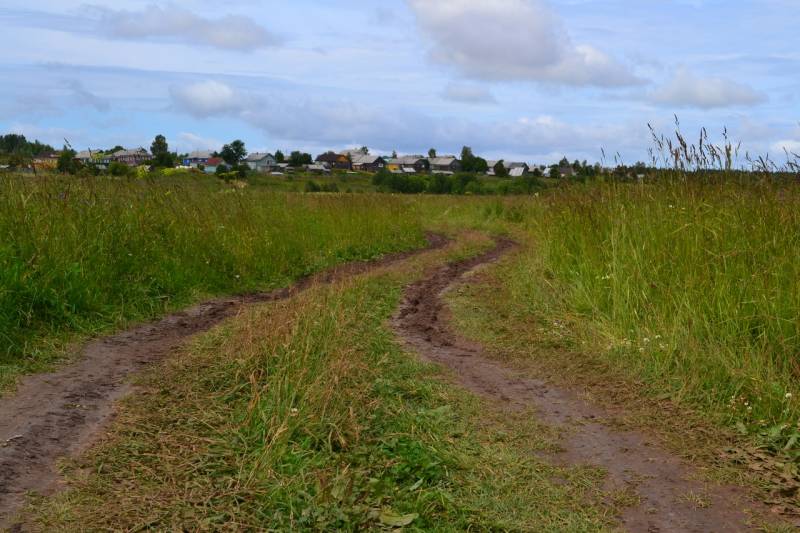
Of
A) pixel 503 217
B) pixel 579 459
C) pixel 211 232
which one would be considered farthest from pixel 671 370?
pixel 503 217

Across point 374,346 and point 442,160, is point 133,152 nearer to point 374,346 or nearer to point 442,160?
point 374,346

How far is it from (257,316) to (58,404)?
6.00 feet

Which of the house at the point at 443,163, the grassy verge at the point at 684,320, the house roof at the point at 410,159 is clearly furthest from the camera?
the house roof at the point at 410,159

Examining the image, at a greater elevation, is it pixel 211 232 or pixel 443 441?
pixel 211 232

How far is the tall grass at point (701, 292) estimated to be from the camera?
566 cm

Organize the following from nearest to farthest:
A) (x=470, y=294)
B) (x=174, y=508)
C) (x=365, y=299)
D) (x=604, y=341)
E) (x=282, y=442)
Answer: (x=174, y=508) < (x=282, y=442) < (x=604, y=341) < (x=365, y=299) < (x=470, y=294)

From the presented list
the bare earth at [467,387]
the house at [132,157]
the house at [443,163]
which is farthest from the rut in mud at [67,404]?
the house at [443,163]

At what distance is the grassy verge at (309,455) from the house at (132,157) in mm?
8332

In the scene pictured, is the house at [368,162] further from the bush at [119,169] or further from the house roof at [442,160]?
the bush at [119,169]

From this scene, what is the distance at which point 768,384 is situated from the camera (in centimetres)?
530

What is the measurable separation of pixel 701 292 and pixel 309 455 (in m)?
3.82

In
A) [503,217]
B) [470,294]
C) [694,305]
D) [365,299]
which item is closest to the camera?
[694,305]

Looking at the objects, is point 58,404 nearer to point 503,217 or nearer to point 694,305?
point 694,305

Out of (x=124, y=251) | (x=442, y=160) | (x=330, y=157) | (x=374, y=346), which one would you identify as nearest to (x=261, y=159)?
(x=442, y=160)
